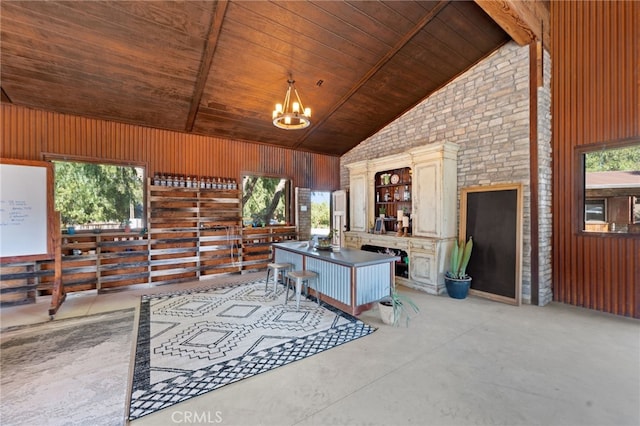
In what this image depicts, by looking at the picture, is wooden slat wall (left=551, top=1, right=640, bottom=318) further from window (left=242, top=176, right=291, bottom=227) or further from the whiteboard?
the whiteboard

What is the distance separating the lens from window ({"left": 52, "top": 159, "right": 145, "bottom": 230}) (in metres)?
5.19

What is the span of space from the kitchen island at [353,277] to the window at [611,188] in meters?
3.07

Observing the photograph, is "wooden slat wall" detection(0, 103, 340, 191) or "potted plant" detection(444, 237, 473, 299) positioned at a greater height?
"wooden slat wall" detection(0, 103, 340, 191)

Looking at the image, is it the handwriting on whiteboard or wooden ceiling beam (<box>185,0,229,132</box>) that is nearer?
wooden ceiling beam (<box>185,0,229,132</box>)

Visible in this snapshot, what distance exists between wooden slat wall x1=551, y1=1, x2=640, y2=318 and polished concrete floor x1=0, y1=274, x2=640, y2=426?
595mm

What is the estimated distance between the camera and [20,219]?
4.43 metres

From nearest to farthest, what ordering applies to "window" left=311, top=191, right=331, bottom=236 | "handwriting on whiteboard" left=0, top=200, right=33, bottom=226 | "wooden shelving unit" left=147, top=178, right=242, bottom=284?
"handwriting on whiteboard" left=0, top=200, right=33, bottom=226 < "wooden shelving unit" left=147, top=178, right=242, bottom=284 < "window" left=311, top=191, right=331, bottom=236

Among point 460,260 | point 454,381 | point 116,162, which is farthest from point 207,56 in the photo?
point 460,260

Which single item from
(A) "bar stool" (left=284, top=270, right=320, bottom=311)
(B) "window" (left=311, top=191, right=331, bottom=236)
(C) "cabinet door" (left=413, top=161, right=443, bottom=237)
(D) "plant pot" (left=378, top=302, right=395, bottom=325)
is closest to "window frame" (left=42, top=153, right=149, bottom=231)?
(A) "bar stool" (left=284, top=270, right=320, bottom=311)

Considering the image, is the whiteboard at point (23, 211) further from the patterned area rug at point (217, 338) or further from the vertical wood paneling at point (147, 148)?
the patterned area rug at point (217, 338)

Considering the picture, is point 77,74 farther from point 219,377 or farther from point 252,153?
point 219,377

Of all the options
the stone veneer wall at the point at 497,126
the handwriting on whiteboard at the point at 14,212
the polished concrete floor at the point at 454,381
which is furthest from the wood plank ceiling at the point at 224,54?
the polished concrete floor at the point at 454,381

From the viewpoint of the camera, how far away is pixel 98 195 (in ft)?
→ 18.0

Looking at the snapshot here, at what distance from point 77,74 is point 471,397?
639cm
